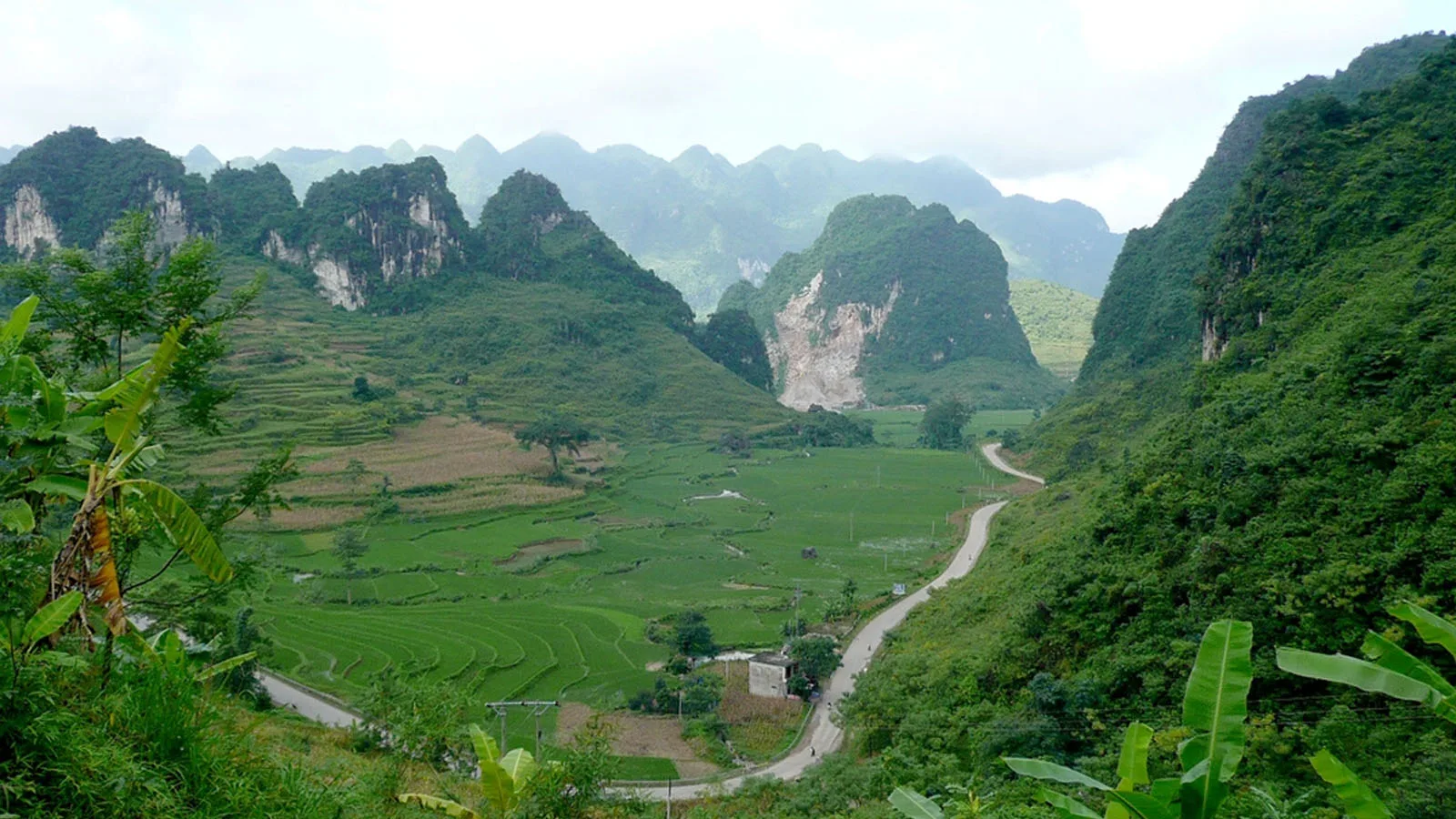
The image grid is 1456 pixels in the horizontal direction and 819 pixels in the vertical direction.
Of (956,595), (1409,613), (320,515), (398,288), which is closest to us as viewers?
(1409,613)

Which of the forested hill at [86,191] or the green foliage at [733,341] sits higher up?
the forested hill at [86,191]

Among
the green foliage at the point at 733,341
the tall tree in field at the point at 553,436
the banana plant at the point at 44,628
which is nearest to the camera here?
the banana plant at the point at 44,628

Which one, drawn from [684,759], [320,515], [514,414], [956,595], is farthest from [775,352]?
[684,759]

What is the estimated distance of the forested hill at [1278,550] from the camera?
857 cm

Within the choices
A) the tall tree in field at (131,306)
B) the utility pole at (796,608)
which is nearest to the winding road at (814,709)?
the utility pole at (796,608)

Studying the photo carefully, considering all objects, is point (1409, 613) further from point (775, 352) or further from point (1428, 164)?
point (775, 352)

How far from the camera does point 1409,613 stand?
2.52 meters

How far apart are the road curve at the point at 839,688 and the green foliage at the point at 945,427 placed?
24.9 m

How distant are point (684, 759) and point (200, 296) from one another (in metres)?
11.0

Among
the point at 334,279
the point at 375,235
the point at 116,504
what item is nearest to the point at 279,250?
the point at 334,279

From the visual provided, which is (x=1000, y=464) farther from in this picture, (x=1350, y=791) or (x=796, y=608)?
(x=1350, y=791)

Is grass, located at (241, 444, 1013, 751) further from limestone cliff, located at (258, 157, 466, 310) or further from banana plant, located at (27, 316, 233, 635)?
limestone cliff, located at (258, 157, 466, 310)

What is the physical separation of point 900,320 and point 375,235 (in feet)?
184

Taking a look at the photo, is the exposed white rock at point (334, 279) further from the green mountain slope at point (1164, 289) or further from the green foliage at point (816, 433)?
the green mountain slope at point (1164, 289)
